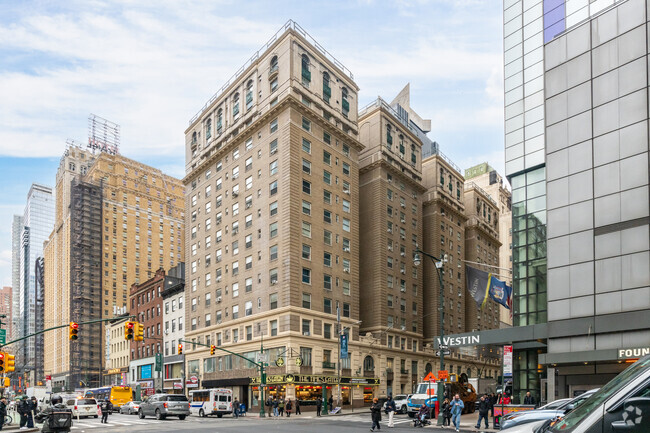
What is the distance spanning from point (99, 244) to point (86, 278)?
8.05 m

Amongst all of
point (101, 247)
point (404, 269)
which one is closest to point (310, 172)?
point (404, 269)

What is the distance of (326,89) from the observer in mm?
67562

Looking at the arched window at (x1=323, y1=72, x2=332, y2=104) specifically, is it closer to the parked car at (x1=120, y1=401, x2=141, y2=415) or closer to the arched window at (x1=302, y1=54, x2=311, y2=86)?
the arched window at (x1=302, y1=54, x2=311, y2=86)

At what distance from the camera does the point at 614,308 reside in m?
28.5

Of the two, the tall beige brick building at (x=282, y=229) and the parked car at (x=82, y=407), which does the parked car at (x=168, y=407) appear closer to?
the parked car at (x=82, y=407)

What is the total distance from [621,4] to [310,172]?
37421 millimetres

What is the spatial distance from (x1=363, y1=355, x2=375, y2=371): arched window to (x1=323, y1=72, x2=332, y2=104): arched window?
2964 centimetres

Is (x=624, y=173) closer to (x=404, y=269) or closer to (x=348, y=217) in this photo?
(x=348, y=217)

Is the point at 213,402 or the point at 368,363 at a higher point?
the point at 213,402

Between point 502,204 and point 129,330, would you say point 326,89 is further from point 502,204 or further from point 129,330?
point 502,204

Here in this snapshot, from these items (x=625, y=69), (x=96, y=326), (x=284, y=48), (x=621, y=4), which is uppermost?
(x=284, y=48)

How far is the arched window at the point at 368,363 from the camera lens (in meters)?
66.3

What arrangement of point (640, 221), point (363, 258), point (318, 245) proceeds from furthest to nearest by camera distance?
1. point (363, 258)
2. point (318, 245)
3. point (640, 221)

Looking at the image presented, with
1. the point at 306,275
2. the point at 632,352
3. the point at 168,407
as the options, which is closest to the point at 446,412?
the point at 632,352
